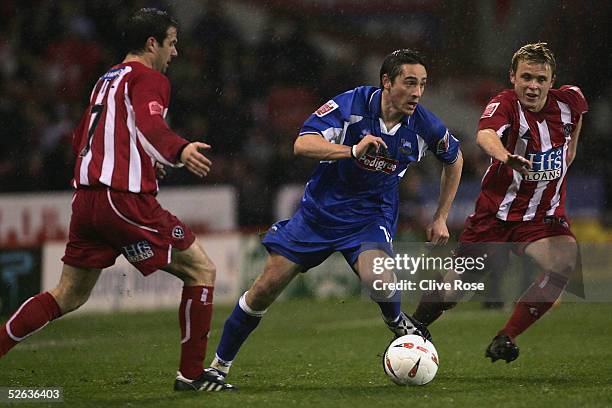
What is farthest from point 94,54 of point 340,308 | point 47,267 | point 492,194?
point 492,194

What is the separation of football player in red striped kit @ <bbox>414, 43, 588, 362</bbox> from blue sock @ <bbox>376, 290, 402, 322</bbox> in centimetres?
70

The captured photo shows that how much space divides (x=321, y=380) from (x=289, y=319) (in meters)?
4.70

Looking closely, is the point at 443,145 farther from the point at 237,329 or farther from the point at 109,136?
the point at 109,136

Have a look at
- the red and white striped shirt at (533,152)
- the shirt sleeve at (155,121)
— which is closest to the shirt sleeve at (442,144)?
the red and white striped shirt at (533,152)

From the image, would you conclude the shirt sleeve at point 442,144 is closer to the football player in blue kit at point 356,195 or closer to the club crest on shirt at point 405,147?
the football player in blue kit at point 356,195

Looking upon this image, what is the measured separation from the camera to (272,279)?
5938 mm

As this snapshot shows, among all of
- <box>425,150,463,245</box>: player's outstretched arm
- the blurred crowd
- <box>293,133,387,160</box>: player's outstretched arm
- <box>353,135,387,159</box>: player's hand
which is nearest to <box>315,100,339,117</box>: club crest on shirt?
<box>293,133,387,160</box>: player's outstretched arm

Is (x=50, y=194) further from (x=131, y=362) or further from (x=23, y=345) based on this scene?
(x=131, y=362)

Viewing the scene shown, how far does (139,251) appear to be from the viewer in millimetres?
5484

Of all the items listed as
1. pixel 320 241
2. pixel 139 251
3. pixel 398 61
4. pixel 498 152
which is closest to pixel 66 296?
pixel 139 251

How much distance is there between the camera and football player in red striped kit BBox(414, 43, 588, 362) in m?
6.51

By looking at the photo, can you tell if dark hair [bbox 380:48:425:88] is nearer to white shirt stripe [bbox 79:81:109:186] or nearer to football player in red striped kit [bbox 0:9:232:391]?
football player in red striped kit [bbox 0:9:232:391]

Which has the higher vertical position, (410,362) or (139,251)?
(139,251)

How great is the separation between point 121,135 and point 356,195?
4.66 ft
